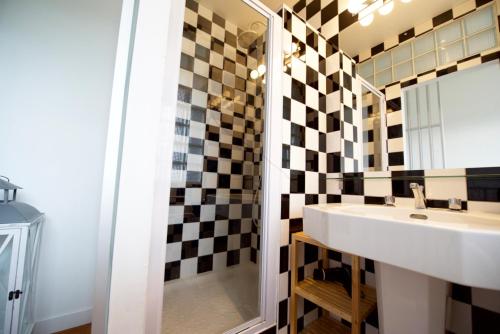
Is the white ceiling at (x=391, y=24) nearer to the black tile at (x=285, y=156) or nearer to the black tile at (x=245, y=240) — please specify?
the black tile at (x=285, y=156)

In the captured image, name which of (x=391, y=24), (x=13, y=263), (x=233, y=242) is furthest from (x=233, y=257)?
(x=391, y=24)

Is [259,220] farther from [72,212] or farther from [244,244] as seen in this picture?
[72,212]

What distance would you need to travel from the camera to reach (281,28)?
107cm

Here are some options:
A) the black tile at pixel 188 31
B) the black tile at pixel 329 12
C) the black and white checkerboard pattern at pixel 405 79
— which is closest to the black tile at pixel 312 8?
the black tile at pixel 329 12

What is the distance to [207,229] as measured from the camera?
134cm

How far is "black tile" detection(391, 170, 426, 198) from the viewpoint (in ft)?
2.81

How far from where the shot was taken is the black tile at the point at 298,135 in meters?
1.07

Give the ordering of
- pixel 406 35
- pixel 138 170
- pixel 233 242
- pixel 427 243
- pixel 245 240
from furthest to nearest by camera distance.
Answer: pixel 233 242, pixel 245 240, pixel 406 35, pixel 138 170, pixel 427 243

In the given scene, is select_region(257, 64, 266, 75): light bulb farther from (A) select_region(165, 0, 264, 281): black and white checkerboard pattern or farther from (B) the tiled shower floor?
(B) the tiled shower floor

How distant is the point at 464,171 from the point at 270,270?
0.89 meters

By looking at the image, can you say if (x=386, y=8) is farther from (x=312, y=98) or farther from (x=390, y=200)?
(x=390, y=200)

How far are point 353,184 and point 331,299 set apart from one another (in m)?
0.60

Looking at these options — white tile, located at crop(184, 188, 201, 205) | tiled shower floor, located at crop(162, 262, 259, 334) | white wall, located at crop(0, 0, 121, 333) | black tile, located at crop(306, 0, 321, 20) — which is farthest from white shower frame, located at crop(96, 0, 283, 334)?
black tile, located at crop(306, 0, 321, 20)

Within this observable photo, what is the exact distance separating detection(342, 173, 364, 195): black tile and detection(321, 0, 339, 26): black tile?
104cm
